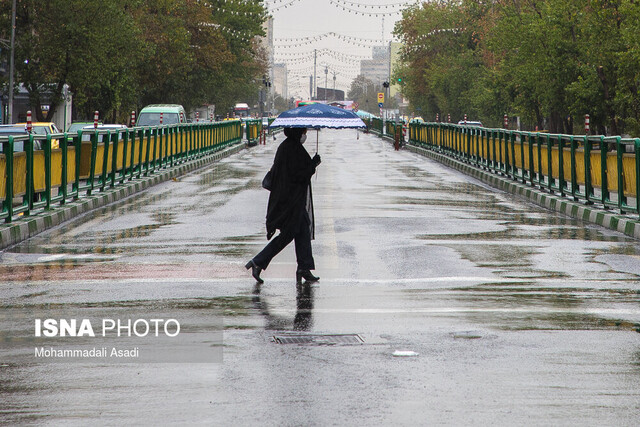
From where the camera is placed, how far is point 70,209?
65.7ft

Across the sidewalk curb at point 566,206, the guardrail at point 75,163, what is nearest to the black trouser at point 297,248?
the guardrail at point 75,163

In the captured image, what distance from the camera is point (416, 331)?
8953 mm

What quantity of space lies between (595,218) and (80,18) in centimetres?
3603

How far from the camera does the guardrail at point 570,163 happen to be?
1841 cm

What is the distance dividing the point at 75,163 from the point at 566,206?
944 cm

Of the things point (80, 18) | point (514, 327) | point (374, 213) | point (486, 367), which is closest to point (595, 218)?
point (374, 213)

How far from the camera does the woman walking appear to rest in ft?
38.4

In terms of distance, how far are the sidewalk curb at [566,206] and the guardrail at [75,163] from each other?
9329 millimetres

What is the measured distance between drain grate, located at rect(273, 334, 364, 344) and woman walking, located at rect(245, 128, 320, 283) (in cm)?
295

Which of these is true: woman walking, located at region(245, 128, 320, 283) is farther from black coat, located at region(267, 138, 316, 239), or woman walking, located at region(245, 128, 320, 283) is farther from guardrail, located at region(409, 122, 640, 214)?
guardrail, located at region(409, 122, 640, 214)

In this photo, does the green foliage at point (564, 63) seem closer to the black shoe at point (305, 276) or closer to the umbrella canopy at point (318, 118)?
the umbrella canopy at point (318, 118)

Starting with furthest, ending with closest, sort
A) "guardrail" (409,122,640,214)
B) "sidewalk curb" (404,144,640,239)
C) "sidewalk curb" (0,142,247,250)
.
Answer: "guardrail" (409,122,640,214)
"sidewalk curb" (404,144,640,239)
"sidewalk curb" (0,142,247,250)

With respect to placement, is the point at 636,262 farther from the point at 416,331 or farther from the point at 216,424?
the point at 216,424

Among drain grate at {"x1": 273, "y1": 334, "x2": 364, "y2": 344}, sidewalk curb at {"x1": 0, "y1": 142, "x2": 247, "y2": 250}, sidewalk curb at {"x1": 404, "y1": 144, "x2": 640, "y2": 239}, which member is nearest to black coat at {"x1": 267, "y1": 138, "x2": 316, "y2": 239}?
drain grate at {"x1": 273, "y1": 334, "x2": 364, "y2": 344}
